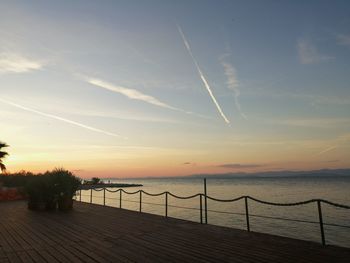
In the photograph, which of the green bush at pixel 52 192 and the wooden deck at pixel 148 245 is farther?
the green bush at pixel 52 192

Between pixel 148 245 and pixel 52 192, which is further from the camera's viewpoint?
pixel 52 192

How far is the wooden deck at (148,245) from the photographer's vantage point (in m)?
6.46

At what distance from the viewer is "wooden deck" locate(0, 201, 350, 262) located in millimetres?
6465

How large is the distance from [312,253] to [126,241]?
14.2ft

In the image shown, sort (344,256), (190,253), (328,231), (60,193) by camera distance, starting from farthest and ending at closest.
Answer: (328,231) → (60,193) → (190,253) → (344,256)

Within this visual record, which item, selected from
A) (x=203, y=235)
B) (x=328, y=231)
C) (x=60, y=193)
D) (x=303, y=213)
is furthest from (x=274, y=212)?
(x=203, y=235)

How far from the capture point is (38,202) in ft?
53.7

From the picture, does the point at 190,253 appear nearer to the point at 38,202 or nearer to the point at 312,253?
the point at 312,253

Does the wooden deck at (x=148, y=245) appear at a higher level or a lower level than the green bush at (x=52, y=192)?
lower

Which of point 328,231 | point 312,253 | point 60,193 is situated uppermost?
point 60,193

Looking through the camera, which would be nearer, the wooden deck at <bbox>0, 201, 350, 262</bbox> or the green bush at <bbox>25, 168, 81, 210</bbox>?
the wooden deck at <bbox>0, 201, 350, 262</bbox>

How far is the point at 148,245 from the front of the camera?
772 cm

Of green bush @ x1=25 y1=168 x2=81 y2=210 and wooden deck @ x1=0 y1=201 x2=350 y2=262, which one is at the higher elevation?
green bush @ x1=25 y1=168 x2=81 y2=210

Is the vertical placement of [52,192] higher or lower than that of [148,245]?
higher
